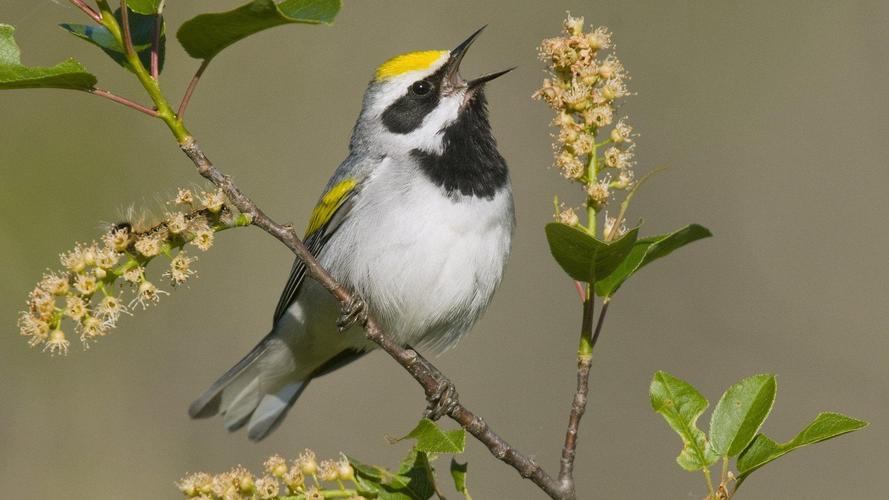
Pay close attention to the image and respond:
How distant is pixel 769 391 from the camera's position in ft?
6.73

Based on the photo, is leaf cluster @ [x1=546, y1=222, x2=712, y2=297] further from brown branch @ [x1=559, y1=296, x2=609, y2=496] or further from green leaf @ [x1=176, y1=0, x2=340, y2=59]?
green leaf @ [x1=176, y1=0, x2=340, y2=59]

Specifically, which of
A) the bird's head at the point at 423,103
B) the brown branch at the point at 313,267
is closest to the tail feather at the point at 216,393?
the bird's head at the point at 423,103

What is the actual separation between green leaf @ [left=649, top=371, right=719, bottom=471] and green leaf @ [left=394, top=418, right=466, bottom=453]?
46cm

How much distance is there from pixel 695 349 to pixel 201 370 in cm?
288

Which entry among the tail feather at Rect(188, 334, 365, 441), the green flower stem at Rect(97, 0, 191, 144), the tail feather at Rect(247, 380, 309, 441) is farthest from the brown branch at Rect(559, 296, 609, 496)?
the tail feather at Rect(247, 380, 309, 441)

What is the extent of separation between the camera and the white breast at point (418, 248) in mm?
3396

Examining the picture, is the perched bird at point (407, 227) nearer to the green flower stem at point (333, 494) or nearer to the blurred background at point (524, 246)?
the green flower stem at point (333, 494)

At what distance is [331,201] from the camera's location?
372 cm

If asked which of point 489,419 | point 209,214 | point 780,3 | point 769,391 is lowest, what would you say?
point 769,391

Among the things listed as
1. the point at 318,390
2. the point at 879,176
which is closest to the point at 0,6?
the point at 318,390

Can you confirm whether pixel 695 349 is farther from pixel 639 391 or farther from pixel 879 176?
pixel 879 176

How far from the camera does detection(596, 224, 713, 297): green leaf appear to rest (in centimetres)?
217

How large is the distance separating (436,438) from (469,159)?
1.83 metres

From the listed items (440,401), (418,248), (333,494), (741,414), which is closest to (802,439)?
(741,414)
